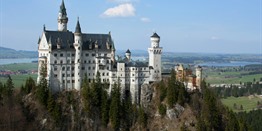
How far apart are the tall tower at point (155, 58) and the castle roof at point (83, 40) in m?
10.8

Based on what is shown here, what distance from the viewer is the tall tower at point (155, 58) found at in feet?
314

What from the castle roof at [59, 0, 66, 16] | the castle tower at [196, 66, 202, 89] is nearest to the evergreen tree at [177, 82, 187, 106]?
the castle tower at [196, 66, 202, 89]

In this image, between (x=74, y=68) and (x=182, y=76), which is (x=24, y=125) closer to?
(x=74, y=68)

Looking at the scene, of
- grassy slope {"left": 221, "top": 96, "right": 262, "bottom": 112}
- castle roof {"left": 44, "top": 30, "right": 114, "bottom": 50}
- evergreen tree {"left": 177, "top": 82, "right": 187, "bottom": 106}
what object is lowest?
grassy slope {"left": 221, "top": 96, "right": 262, "bottom": 112}

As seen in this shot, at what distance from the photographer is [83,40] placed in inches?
3693

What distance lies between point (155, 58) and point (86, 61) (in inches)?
715

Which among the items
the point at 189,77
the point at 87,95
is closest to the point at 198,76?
the point at 189,77

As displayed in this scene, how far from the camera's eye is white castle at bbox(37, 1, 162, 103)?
291 ft

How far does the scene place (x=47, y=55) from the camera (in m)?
88.8

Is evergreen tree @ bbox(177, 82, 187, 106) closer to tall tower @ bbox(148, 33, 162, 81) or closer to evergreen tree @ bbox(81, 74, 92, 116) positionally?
tall tower @ bbox(148, 33, 162, 81)

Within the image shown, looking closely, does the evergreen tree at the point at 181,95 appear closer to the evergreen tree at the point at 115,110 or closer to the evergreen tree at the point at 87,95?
the evergreen tree at the point at 115,110

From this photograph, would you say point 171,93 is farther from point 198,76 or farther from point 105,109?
point 105,109

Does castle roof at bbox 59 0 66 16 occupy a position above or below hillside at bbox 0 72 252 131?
above

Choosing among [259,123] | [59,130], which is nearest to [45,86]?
[59,130]
